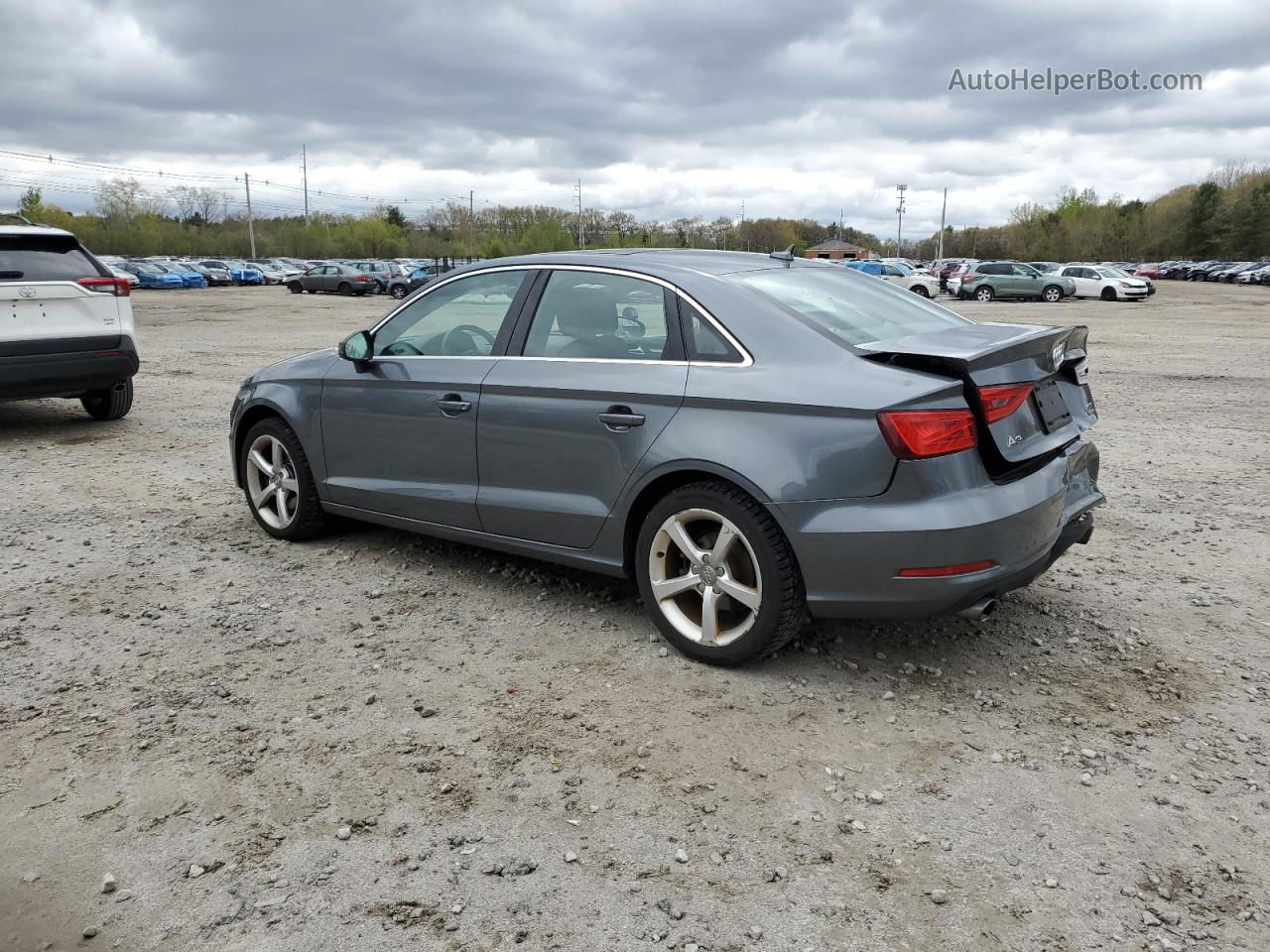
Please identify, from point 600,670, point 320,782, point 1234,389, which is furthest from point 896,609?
point 1234,389

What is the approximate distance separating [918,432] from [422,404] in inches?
94.9

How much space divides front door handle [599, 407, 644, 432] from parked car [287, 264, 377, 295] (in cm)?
4290

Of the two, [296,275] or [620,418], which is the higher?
[296,275]

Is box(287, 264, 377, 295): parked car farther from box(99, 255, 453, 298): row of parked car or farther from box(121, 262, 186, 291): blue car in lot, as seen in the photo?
box(121, 262, 186, 291): blue car in lot

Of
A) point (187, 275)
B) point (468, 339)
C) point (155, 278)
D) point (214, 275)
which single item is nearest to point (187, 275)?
point (187, 275)

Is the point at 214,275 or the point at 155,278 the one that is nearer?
the point at 155,278

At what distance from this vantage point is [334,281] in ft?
149

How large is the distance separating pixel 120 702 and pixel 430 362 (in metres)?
1.99

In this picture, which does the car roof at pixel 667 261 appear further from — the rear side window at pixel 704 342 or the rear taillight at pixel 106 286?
the rear taillight at pixel 106 286

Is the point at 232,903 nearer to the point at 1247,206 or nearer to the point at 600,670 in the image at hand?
the point at 600,670

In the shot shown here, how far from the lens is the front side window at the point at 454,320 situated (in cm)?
482

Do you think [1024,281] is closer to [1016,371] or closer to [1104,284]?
[1104,284]

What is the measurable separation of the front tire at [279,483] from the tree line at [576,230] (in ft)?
251

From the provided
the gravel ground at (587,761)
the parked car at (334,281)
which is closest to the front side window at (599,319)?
the gravel ground at (587,761)
